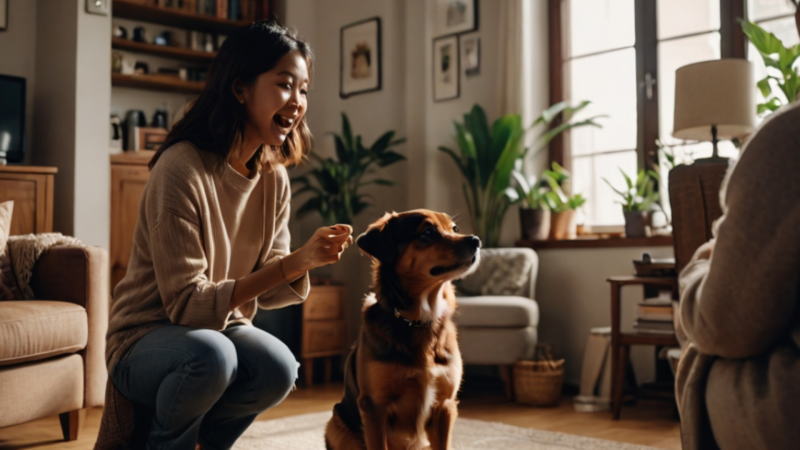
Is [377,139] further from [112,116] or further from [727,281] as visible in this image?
[727,281]

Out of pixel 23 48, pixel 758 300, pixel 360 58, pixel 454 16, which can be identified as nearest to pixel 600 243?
pixel 454 16

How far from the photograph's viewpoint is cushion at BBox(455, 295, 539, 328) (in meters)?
3.86

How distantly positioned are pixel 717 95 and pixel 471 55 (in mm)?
1897

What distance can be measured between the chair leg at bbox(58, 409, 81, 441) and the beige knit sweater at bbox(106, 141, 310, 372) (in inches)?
52.4

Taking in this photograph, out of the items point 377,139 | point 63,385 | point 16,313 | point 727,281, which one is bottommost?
point 63,385

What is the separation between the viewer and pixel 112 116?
5.09m

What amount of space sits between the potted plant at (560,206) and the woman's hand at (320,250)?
118 inches

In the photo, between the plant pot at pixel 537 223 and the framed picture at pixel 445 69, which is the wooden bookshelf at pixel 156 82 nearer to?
the framed picture at pixel 445 69

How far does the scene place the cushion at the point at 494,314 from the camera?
152 inches

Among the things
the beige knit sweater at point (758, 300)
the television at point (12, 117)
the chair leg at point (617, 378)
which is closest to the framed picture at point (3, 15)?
the television at point (12, 117)

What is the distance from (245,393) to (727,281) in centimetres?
115

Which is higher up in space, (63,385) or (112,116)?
(112,116)

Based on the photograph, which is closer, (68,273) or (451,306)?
(451,306)

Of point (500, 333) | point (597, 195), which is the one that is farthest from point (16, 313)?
point (597, 195)
